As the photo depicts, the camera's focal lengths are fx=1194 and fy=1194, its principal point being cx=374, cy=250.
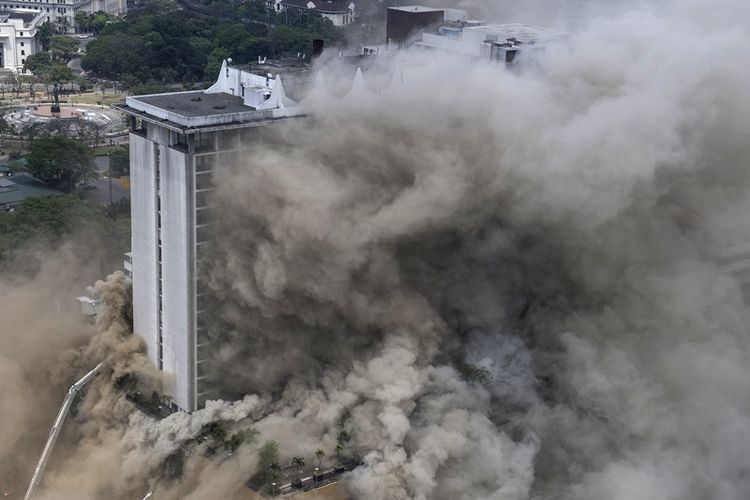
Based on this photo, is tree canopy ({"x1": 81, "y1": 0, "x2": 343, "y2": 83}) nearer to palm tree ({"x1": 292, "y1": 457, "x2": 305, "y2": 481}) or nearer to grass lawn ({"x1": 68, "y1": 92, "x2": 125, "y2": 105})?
grass lawn ({"x1": 68, "y1": 92, "x2": 125, "y2": 105})

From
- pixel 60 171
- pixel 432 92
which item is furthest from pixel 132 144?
pixel 60 171

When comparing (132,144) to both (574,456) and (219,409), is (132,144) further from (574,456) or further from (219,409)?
(574,456)

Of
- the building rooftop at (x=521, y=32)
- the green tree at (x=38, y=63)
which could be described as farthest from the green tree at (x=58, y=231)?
the green tree at (x=38, y=63)

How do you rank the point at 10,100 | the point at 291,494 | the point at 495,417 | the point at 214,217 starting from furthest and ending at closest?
the point at 10,100, the point at 495,417, the point at 214,217, the point at 291,494

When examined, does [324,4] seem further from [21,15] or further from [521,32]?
[521,32]

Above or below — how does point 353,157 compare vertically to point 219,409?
above

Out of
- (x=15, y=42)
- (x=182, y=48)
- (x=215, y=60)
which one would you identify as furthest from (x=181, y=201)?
(x=15, y=42)

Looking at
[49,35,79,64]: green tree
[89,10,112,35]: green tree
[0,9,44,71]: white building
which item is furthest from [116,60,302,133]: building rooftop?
[89,10,112,35]: green tree
